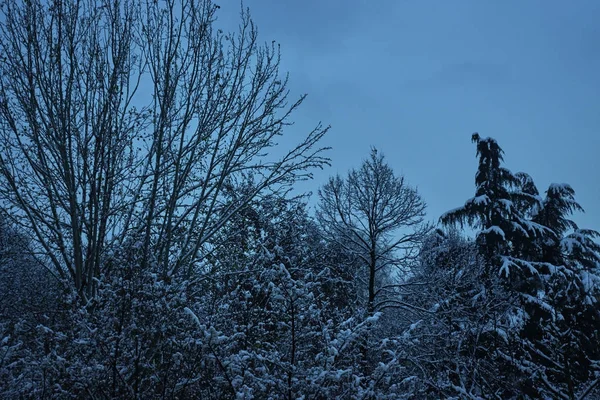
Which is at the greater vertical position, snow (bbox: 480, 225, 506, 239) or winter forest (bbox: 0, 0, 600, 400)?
snow (bbox: 480, 225, 506, 239)

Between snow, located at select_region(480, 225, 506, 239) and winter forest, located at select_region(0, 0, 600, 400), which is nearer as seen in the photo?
winter forest, located at select_region(0, 0, 600, 400)

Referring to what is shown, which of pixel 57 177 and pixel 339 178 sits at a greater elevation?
pixel 339 178

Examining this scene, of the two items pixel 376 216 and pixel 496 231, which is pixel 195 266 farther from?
pixel 496 231

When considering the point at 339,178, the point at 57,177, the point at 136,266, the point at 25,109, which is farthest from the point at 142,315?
the point at 339,178

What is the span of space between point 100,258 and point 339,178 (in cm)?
728

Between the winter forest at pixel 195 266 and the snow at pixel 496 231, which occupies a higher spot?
the snow at pixel 496 231

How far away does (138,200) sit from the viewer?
5.55 m

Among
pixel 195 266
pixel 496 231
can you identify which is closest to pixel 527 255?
pixel 496 231

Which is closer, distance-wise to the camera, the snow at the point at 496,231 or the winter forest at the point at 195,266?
the winter forest at the point at 195,266

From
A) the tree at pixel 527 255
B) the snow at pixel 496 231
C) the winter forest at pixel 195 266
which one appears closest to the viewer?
the winter forest at pixel 195 266

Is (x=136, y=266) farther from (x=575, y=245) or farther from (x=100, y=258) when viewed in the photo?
(x=575, y=245)

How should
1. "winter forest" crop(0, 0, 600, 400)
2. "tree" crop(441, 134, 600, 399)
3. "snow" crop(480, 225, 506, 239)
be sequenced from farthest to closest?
"snow" crop(480, 225, 506, 239) → "tree" crop(441, 134, 600, 399) → "winter forest" crop(0, 0, 600, 400)

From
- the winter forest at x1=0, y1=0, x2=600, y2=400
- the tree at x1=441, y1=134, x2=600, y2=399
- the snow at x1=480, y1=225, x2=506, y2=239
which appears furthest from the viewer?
the snow at x1=480, y1=225, x2=506, y2=239

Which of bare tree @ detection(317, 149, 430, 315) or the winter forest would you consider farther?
bare tree @ detection(317, 149, 430, 315)
